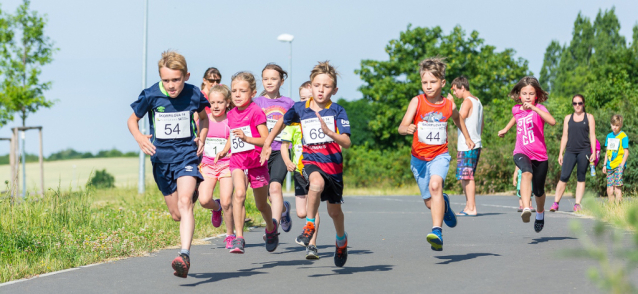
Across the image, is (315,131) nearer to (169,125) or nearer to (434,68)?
(169,125)

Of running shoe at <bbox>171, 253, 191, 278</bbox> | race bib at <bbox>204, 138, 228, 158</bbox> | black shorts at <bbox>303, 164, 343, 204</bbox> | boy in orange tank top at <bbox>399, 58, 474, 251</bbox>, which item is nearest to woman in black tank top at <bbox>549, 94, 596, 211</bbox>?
boy in orange tank top at <bbox>399, 58, 474, 251</bbox>

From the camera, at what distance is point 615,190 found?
13930 millimetres

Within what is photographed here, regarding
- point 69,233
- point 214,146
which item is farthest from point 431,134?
point 69,233

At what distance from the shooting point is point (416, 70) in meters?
50.0

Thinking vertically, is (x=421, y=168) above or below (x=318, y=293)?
above

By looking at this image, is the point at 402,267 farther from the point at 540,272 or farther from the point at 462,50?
the point at 462,50

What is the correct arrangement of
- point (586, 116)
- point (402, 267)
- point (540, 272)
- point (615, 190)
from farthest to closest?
point (615, 190) < point (586, 116) < point (402, 267) < point (540, 272)

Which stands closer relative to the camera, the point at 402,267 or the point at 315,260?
the point at 402,267

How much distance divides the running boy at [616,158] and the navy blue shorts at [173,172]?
10061 millimetres

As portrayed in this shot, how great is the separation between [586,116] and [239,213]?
25.8ft

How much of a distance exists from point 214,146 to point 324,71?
6.75ft

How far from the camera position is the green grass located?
6.82m

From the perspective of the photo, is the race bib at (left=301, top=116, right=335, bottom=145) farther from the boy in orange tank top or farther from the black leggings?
the black leggings

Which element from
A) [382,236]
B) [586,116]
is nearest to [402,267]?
[382,236]
